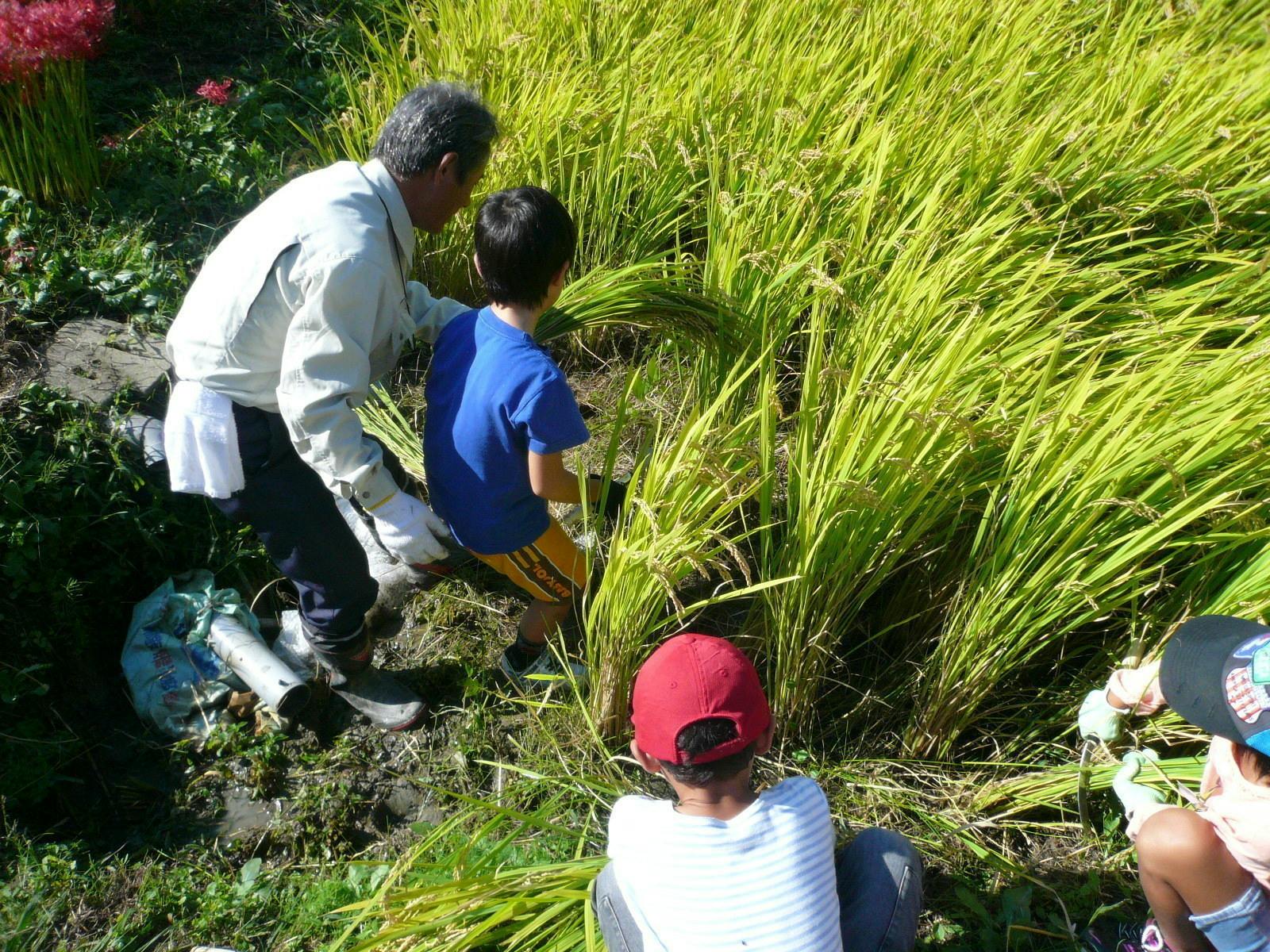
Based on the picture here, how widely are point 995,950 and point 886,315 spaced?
1300 millimetres

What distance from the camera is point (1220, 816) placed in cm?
144

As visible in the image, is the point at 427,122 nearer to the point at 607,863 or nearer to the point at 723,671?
the point at 723,671

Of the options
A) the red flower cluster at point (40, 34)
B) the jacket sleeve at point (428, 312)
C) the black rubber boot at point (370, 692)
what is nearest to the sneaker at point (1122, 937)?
the black rubber boot at point (370, 692)

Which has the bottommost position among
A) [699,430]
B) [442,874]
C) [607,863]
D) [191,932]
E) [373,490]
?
[191,932]

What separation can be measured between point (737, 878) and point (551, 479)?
2.67ft

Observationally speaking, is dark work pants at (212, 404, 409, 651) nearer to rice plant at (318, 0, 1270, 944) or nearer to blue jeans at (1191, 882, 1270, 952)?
rice plant at (318, 0, 1270, 944)

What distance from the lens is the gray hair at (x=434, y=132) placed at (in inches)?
67.0

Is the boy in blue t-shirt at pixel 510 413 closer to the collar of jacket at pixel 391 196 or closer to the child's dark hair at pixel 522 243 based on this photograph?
the child's dark hair at pixel 522 243

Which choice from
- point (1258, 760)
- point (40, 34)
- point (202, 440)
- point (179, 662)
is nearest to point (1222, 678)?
point (1258, 760)

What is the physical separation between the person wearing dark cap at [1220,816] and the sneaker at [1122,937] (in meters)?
0.09

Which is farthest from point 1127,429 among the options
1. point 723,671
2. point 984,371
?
point 723,671

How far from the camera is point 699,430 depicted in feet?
5.70

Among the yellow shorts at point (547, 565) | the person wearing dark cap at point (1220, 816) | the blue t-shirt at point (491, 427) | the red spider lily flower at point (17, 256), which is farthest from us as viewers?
the red spider lily flower at point (17, 256)

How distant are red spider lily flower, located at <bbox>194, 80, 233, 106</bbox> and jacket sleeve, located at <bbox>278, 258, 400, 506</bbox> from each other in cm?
224
